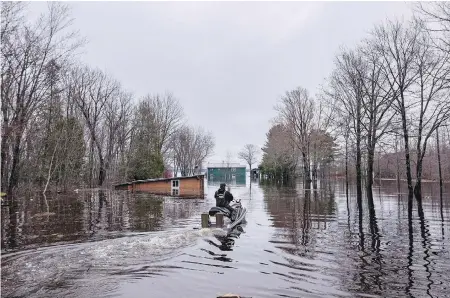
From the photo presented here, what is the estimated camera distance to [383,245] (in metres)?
10.9

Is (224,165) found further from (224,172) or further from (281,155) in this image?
(281,155)

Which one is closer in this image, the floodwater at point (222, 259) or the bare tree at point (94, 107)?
the floodwater at point (222, 259)

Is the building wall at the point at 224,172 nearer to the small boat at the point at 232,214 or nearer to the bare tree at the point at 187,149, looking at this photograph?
the bare tree at the point at 187,149

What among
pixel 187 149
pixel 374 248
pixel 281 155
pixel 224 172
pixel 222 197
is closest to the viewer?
pixel 374 248

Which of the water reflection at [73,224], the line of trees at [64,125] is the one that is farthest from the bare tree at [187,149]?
the water reflection at [73,224]

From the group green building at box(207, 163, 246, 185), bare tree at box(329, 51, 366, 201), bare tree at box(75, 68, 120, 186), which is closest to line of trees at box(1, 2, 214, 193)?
bare tree at box(75, 68, 120, 186)

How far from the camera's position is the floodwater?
6.91 meters

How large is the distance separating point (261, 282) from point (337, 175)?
89475 millimetres

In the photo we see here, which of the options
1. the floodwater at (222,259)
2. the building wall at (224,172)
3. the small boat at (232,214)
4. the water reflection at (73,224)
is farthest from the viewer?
the building wall at (224,172)

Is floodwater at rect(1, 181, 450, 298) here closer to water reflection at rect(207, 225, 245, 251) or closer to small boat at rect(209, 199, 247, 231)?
water reflection at rect(207, 225, 245, 251)

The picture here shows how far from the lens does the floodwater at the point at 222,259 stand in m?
6.91

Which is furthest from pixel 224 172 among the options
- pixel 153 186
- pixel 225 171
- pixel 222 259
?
pixel 222 259

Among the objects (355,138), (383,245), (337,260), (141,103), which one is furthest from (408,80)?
(141,103)

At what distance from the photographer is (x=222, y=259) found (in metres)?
9.31
